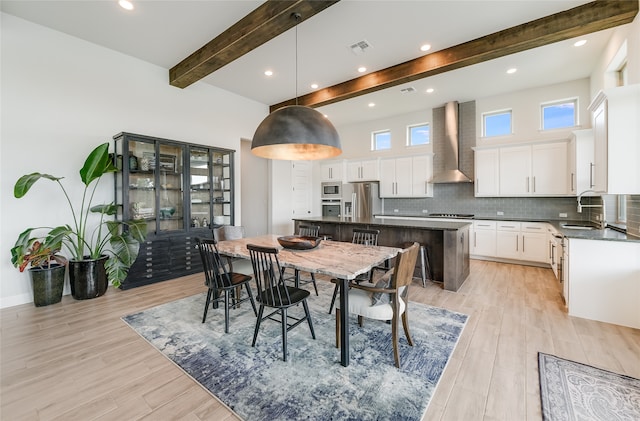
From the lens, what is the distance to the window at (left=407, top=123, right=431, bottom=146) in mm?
6461

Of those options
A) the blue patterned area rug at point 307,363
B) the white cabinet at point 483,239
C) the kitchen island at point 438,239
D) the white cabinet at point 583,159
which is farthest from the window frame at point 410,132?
the blue patterned area rug at point 307,363

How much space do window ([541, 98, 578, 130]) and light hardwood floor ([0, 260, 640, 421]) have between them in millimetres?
3447

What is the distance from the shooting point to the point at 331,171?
7430 mm

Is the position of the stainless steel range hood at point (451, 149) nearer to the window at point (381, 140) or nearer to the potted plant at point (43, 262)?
the window at point (381, 140)

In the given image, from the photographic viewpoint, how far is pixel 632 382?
1849mm

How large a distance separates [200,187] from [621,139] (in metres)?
5.59

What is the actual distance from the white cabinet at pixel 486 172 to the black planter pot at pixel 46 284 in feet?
23.2

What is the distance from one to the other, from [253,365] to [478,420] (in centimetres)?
154

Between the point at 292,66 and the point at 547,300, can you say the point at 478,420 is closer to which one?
the point at 547,300

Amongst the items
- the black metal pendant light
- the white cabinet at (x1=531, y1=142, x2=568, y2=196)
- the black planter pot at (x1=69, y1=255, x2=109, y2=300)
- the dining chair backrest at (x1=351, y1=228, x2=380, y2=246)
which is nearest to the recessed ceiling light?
the black metal pendant light

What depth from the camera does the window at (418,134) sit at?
6461 millimetres

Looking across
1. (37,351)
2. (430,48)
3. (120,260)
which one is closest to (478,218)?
(430,48)

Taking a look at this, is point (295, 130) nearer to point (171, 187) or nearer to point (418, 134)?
point (171, 187)

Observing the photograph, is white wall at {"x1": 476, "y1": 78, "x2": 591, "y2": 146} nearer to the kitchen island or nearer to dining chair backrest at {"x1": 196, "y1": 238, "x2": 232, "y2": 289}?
the kitchen island
